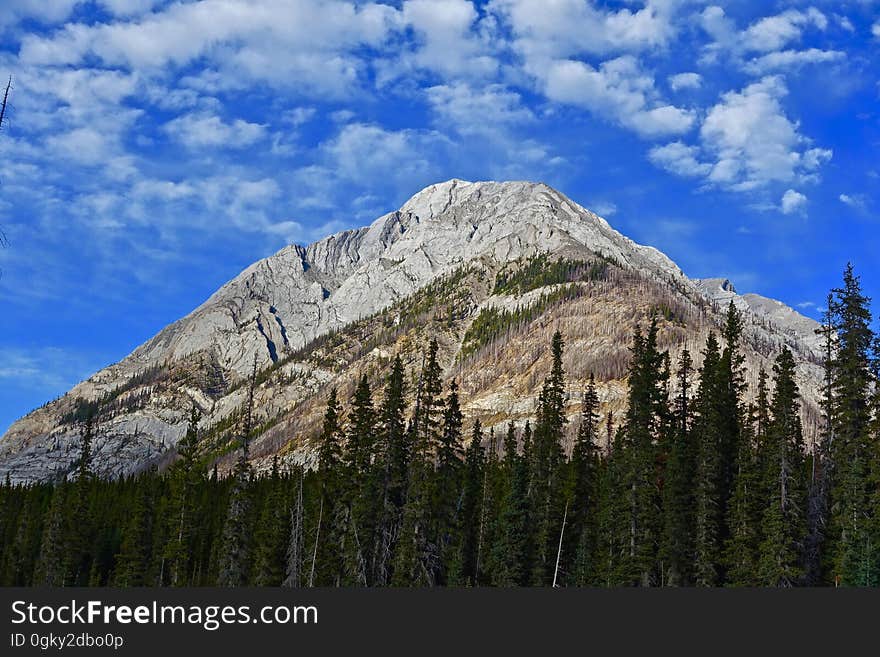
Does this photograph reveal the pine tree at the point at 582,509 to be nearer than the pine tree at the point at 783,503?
No

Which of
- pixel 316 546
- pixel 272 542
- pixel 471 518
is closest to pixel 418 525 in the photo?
pixel 316 546

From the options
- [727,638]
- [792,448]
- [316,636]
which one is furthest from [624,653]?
[792,448]

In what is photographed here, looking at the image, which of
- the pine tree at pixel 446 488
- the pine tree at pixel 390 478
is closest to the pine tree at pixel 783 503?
the pine tree at pixel 446 488

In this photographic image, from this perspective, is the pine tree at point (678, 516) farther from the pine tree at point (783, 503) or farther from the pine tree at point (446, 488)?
the pine tree at point (446, 488)

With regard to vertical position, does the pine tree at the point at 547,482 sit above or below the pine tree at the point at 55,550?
above

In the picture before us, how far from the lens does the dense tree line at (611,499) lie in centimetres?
5294

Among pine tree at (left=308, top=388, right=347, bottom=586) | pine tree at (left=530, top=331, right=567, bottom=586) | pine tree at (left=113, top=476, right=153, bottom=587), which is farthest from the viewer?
pine tree at (left=113, top=476, right=153, bottom=587)

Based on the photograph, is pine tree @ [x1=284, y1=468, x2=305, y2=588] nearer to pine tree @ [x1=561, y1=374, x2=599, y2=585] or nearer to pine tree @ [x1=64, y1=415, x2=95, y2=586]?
pine tree @ [x1=561, y1=374, x2=599, y2=585]

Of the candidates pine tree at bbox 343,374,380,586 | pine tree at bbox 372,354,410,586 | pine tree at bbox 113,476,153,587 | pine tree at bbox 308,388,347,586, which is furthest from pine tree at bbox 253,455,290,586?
pine tree at bbox 372,354,410,586

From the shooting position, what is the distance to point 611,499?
2618 inches

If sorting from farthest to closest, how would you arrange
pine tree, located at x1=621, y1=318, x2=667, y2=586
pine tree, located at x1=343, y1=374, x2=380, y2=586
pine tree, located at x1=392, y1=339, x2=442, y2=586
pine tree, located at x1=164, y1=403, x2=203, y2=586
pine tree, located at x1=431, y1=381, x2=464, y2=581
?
pine tree, located at x1=164, y1=403, x2=203, y2=586 → pine tree, located at x1=431, y1=381, x2=464, y2=581 → pine tree, located at x1=343, y1=374, x2=380, y2=586 → pine tree, located at x1=621, y1=318, x2=667, y2=586 → pine tree, located at x1=392, y1=339, x2=442, y2=586

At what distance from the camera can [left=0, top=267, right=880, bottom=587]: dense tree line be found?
52.9 meters

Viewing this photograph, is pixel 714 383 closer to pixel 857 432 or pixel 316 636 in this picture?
pixel 857 432

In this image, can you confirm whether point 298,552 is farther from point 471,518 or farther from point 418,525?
point 471,518
